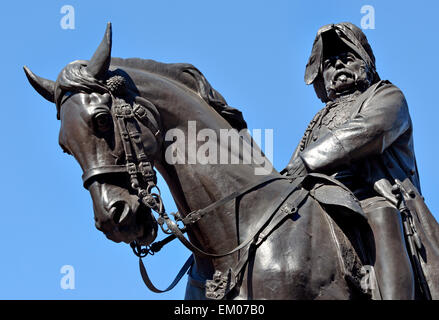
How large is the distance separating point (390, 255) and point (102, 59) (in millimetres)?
3303

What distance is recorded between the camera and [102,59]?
674 cm

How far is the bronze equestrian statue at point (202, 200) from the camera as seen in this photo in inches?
252

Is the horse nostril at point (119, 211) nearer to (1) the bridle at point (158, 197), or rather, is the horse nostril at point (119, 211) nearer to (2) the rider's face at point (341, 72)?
(1) the bridle at point (158, 197)

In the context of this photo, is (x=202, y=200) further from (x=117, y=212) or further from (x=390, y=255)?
(x=390, y=255)

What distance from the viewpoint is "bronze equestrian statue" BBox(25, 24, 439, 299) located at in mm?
6406

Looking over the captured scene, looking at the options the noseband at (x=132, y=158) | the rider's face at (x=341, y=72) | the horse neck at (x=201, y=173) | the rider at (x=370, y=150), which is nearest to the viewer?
the noseband at (x=132, y=158)

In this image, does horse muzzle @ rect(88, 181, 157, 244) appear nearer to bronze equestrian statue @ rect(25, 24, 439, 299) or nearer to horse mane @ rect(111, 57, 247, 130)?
bronze equestrian statue @ rect(25, 24, 439, 299)

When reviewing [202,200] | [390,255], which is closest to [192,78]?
[202,200]

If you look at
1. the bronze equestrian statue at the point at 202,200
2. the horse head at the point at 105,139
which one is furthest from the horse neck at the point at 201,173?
the horse head at the point at 105,139

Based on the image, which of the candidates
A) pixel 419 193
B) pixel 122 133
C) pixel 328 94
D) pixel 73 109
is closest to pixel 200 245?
pixel 122 133

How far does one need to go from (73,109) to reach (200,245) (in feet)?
5.63
